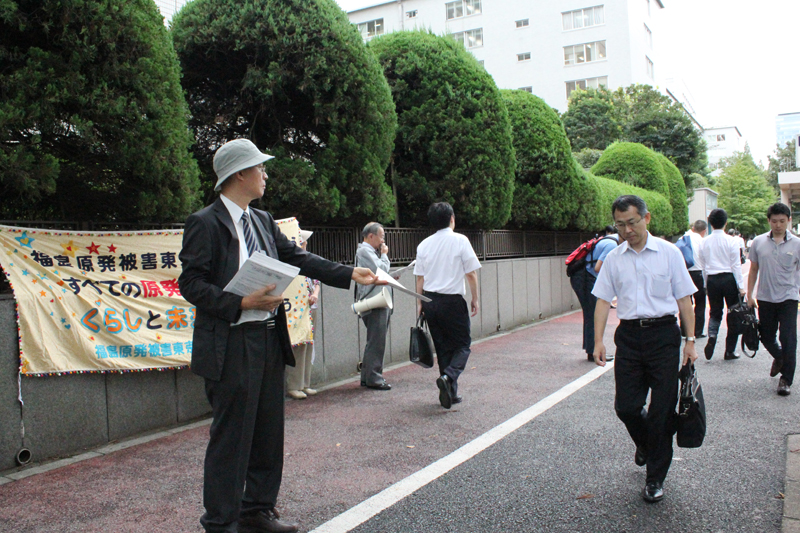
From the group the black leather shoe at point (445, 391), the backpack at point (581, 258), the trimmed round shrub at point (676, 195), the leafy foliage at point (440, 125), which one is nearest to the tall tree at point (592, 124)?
the trimmed round shrub at point (676, 195)

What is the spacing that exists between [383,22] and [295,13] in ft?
149

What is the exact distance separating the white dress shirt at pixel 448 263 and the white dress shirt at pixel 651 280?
213cm

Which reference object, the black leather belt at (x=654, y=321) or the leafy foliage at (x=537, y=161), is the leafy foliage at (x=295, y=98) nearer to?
the black leather belt at (x=654, y=321)

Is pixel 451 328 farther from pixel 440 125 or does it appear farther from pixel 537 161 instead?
pixel 537 161

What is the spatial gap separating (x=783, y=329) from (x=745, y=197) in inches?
2202

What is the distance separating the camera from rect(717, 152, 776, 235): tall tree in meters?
54.7

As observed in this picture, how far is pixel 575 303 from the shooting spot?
15.8 metres

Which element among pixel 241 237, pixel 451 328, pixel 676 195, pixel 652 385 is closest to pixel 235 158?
pixel 241 237

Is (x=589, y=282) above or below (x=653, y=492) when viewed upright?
above

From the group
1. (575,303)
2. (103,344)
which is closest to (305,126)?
(103,344)

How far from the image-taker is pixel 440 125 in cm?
1003

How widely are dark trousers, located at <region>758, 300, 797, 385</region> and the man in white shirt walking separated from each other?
60.0 inches

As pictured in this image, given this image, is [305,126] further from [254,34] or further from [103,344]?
[103,344]

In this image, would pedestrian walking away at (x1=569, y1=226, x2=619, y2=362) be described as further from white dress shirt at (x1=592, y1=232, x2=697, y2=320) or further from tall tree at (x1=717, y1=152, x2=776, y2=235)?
tall tree at (x1=717, y1=152, x2=776, y2=235)
